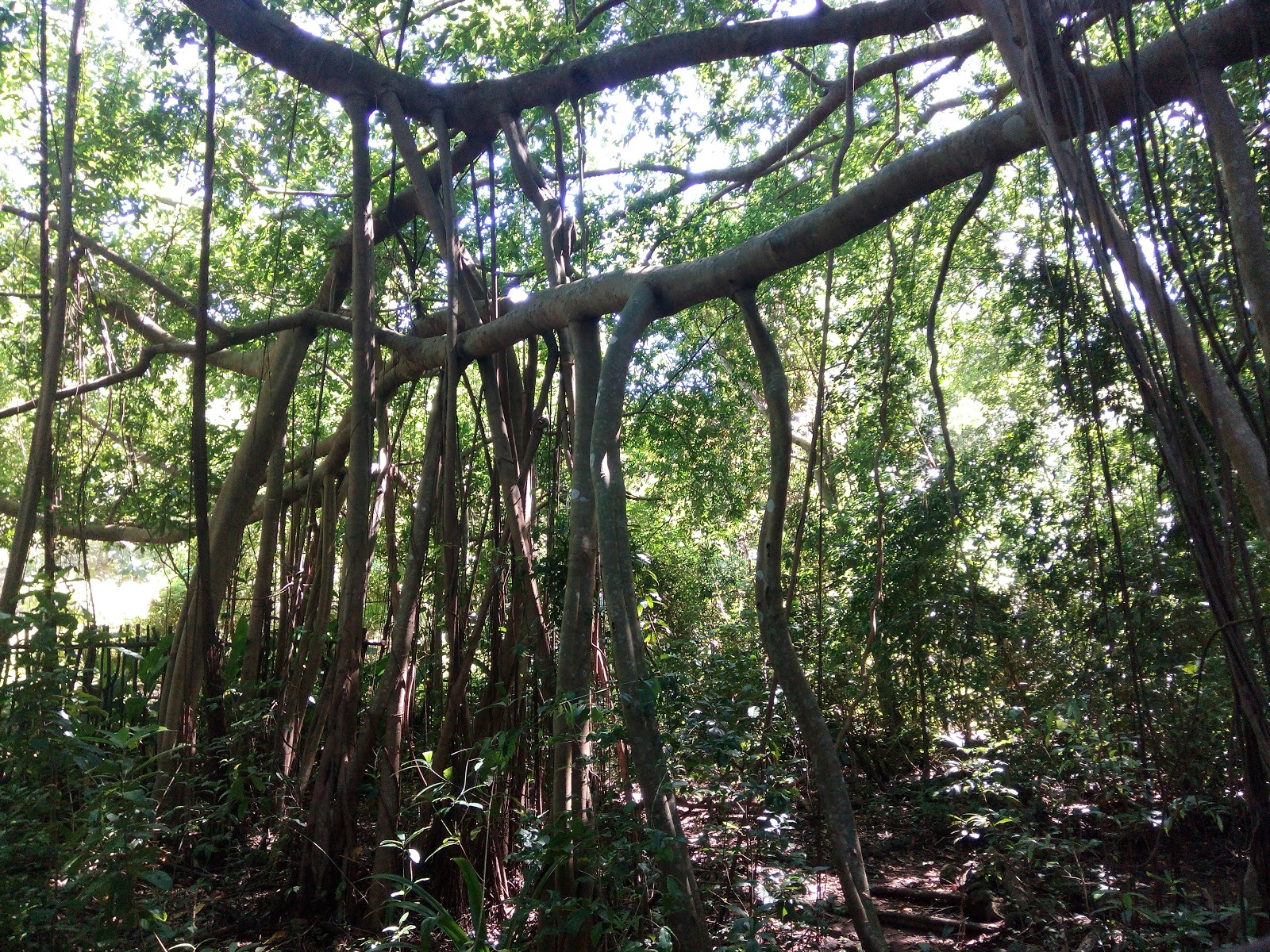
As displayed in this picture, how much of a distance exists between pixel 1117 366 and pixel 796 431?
6.24 m

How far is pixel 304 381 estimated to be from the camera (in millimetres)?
7121

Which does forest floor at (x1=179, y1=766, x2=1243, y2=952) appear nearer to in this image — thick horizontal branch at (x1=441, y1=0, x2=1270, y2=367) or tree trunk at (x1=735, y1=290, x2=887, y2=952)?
tree trunk at (x1=735, y1=290, x2=887, y2=952)

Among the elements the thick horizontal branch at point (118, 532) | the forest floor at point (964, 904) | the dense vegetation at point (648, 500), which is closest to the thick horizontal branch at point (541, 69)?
the dense vegetation at point (648, 500)

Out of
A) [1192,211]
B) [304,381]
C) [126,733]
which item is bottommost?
[126,733]

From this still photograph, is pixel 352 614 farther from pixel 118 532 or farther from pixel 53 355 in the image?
pixel 118 532

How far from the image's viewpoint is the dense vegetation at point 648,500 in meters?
2.45

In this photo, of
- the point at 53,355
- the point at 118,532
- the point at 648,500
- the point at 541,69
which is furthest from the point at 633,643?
the point at 118,532

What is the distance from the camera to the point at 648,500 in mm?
6887

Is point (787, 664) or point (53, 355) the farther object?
point (53, 355)

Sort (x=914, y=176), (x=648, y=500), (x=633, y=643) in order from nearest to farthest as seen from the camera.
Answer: (x=914, y=176), (x=633, y=643), (x=648, y=500)

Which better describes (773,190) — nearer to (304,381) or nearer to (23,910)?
(304,381)

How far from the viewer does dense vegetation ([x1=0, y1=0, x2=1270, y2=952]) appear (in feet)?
8.02

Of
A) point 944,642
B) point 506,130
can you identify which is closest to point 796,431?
point 944,642

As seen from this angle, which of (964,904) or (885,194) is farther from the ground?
(885,194)
